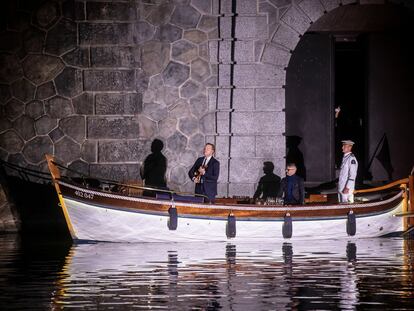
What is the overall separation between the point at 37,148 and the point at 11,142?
56cm

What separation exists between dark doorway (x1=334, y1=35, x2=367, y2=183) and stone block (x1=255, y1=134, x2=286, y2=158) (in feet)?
10.2

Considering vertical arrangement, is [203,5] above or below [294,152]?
above

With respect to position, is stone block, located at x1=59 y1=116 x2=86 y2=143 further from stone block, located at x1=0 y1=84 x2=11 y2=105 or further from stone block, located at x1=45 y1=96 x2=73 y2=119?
stone block, located at x1=0 y1=84 x2=11 y2=105

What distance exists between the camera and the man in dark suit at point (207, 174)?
78.8ft

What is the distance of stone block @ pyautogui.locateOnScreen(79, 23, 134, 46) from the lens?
2631 cm

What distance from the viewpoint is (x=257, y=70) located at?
86.1ft

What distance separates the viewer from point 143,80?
26.4m

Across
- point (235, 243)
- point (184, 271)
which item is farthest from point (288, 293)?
point (235, 243)

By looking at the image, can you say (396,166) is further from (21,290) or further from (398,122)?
(21,290)

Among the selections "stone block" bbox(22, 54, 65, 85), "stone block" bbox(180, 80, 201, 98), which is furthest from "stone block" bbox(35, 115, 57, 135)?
"stone block" bbox(180, 80, 201, 98)

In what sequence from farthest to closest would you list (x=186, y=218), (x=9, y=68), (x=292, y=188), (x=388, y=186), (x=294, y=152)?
(x=294, y=152) < (x=9, y=68) < (x=388, y=186) < (x=292, y=188) < (x=186, y=218)

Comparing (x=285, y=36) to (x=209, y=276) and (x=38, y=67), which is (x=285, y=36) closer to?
(x=38, y=67)

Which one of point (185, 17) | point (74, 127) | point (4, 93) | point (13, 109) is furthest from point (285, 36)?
point (4, 93)

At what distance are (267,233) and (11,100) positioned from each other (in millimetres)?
6438
